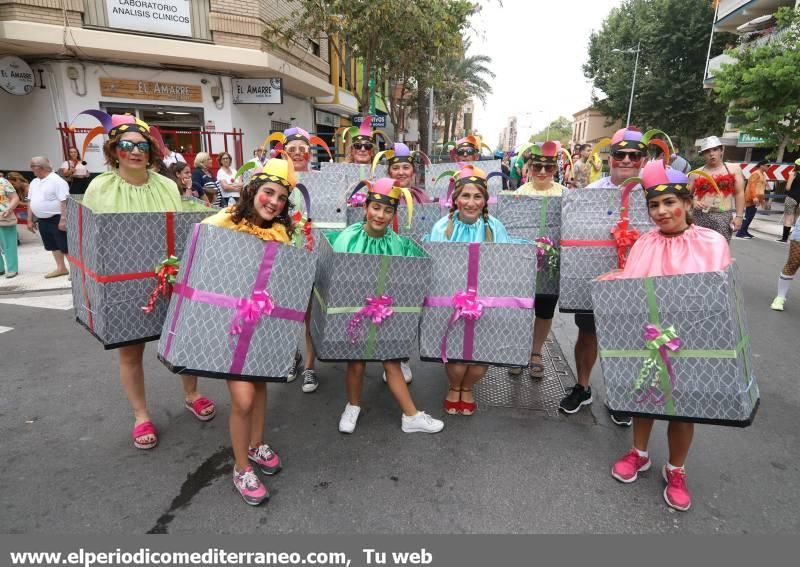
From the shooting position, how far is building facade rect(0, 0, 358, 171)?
10117 millimetres

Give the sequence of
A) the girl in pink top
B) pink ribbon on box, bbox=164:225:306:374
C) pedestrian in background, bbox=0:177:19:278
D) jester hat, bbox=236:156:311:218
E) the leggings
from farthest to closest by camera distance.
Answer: pedestrian in background, bbox=0:177:19:278, the leggings, jester hat, bbox=236:156:311:218, the girl in pink top, pink ribbon on box, bbox=164:225:306:374

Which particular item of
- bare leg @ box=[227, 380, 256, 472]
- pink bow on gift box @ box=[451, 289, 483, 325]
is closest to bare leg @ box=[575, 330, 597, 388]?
pink bow on gift box @ box=[451, 289, 483, 325]

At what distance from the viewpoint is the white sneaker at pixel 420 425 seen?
328 cm

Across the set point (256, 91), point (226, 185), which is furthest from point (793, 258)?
point (256, 91)

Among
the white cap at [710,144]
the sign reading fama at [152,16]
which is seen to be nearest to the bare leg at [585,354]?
the white cap at [710,144]

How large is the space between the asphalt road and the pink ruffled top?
128cm

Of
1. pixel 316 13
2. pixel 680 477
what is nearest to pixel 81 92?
pixel 316 13

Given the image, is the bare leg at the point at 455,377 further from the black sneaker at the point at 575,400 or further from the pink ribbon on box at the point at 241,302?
the pink ribbon on box at the point at 241,302

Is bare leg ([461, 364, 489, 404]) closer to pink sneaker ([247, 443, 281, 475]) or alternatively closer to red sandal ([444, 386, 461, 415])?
red sandal ([444, 386, 461, 415])

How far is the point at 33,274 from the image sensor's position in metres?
7.34

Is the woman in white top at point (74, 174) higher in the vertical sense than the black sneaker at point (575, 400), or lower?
higher

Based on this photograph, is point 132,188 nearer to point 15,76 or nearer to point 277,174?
point 277,174

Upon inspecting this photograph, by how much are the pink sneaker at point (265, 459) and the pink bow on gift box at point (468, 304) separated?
1.40 m

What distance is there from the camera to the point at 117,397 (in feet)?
12.2
